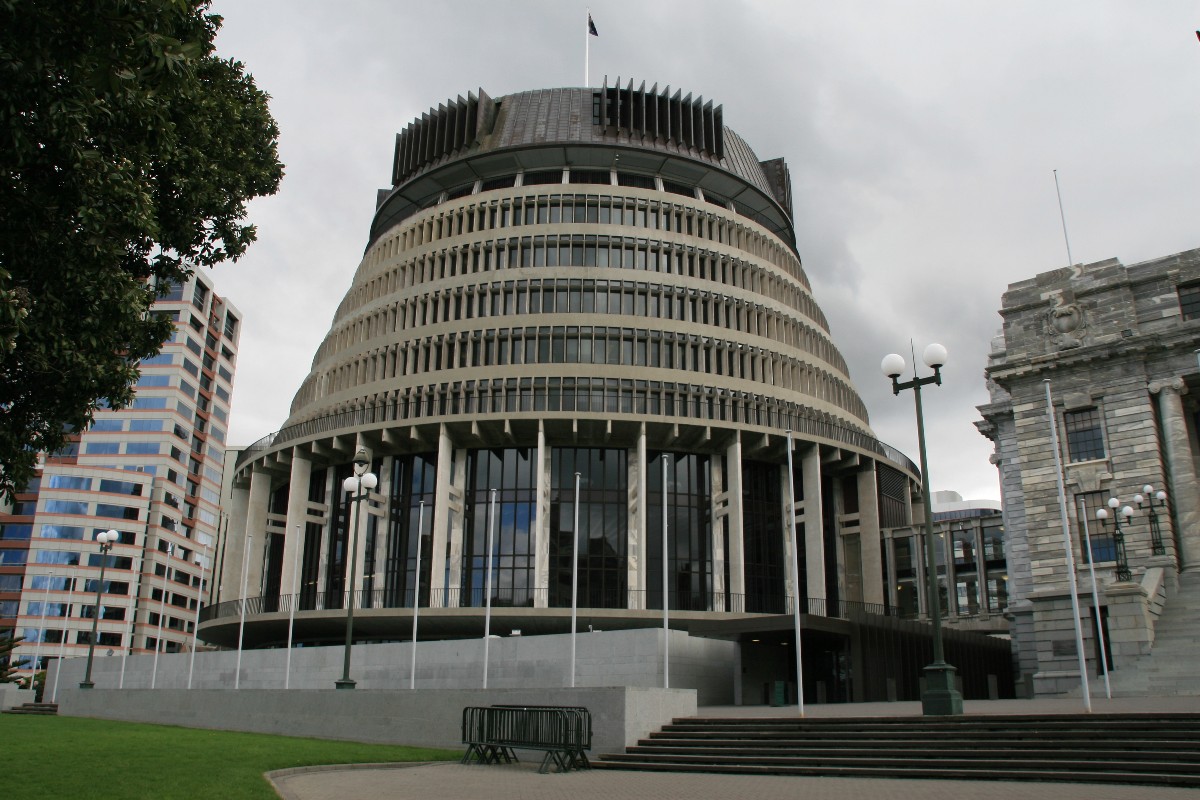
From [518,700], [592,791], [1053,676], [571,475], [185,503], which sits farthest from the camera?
[185,503]

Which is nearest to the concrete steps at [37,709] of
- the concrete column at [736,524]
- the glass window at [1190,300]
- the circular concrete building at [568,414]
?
Answer: the circular concrete building at [568,414]

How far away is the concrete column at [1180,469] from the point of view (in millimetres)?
36969

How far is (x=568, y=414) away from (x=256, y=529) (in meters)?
23.9

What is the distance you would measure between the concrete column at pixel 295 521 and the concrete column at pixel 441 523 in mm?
8819

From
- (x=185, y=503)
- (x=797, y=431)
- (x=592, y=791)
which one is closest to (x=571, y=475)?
(x=797, y=431)

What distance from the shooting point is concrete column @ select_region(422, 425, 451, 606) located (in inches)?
2093

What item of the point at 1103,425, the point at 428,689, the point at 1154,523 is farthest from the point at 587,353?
the point at 428,689

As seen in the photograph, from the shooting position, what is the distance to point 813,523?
2260 inches

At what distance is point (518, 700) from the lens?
2488 centimetres

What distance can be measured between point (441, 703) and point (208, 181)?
1555 centimetres

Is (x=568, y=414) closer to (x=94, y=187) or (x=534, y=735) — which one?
(x=534, y=735)

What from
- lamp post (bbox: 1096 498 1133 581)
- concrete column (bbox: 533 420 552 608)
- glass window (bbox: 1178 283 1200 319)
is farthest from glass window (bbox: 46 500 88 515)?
glass window (bbox: 1178 283 1200 319)

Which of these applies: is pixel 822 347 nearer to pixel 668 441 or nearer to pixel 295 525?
pixel 668 441

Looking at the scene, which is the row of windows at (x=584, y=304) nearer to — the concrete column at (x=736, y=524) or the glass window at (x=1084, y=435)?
the concrete column at (x=736, y=524)
